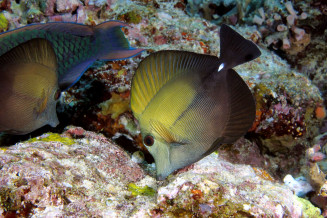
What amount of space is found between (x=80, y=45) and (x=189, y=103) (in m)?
1.34

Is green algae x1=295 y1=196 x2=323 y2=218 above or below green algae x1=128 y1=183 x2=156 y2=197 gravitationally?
below

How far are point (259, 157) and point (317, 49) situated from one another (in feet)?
10.2

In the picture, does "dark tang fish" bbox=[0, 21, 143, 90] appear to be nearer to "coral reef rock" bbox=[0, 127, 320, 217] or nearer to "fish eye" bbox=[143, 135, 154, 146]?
"coral reef rock" bbox=[0, 127, 320, 217]

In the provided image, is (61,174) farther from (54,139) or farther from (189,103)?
(189,103)

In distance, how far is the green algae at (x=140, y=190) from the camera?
1955 mm

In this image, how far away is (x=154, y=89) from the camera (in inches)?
69.3

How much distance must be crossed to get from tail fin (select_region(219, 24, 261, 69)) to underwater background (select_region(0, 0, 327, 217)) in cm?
90

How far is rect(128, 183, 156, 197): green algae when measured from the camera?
196 centimetres

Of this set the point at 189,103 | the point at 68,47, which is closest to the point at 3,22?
the point at 68,47

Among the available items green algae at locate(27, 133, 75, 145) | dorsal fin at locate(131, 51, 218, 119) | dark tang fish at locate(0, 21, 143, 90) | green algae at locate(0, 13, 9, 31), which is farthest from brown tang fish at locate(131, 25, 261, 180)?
green algae at locate(0, 13, 9, 31)

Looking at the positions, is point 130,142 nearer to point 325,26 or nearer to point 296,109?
point 296,109

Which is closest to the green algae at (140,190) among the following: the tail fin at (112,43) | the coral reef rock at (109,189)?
the coral reef rock at (109,189)

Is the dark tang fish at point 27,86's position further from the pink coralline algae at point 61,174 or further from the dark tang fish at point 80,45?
the dark tang fish at point 80,45

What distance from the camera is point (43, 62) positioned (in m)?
1.89
